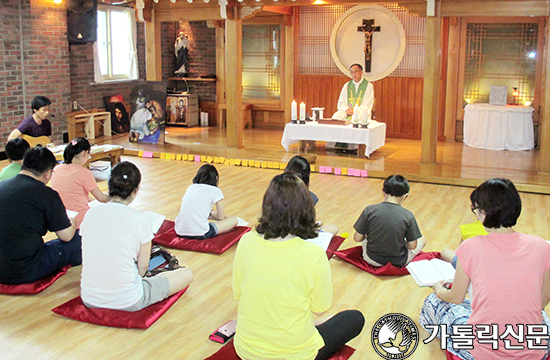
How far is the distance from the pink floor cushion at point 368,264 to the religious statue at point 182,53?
8147 mm

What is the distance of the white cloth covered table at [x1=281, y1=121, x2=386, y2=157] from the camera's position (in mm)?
8055

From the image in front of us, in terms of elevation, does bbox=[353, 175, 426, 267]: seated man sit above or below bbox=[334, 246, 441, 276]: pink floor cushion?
above

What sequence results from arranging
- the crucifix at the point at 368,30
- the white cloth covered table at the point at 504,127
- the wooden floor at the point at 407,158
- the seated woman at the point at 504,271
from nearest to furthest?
1. the seated woman at the point at 504,271
2. the wooden floor at the point at 407,158
3. the white cloth covered table at the point at 504,127
4. the crucifix at the point at 368,30

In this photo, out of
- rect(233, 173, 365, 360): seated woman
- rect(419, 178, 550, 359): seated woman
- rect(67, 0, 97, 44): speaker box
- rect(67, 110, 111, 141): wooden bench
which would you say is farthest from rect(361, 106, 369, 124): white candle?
rect(233, 173, 365, 360): seated woman

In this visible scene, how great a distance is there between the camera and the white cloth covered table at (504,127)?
343 inches

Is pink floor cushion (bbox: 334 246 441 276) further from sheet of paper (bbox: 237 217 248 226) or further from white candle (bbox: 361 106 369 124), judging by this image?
white candle (bbox: 361 106 369 124)

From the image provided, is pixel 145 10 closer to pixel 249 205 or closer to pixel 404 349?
pixel 249 205

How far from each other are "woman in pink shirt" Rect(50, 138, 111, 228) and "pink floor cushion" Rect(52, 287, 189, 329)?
1.20 m

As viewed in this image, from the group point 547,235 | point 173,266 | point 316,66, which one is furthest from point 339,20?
point 173,266

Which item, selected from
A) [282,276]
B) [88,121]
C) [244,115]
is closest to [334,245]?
[282,276]

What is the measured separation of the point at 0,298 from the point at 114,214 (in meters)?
1.19

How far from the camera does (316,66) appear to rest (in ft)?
35.0

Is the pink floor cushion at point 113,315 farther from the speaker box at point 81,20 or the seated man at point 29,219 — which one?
the speaker box at point 81,20

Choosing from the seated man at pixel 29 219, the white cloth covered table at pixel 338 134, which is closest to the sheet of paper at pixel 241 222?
the seated man at pixel 29 219
